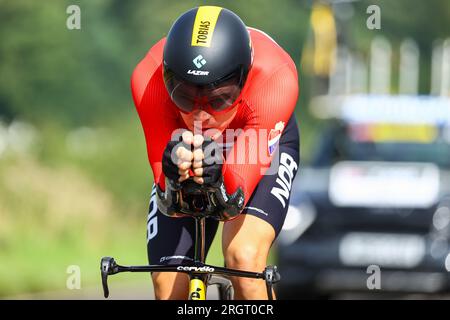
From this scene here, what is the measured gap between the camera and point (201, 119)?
5703 millimetres

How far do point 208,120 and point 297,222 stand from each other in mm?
5487

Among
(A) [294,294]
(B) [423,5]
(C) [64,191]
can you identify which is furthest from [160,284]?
(B) [423,5]

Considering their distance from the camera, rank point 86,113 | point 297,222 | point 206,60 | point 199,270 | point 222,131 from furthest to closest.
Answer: point 86,113 → point 297,222 → point 222,131 → point 206,60 → point 199,270

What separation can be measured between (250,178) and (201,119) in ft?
1.39

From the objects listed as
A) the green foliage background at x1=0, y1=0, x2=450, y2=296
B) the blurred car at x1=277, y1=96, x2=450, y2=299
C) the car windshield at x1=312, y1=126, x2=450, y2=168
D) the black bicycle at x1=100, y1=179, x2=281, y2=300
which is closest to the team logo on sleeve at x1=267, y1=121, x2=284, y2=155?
the black bicycle at x1=100, y1=179, x2=281, y2=300

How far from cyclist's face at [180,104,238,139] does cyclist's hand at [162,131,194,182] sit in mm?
545

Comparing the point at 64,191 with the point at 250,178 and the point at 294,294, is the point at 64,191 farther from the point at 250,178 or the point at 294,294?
the point at 250,178

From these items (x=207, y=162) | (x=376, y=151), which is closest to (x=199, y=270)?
(x=207, y=162)

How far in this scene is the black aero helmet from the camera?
5422mm

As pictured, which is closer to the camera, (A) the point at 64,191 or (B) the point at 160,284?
(B) the point at 160,284

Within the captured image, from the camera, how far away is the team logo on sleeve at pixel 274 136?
6039 millimetres

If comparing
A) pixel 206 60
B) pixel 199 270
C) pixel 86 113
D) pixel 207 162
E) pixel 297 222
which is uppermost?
pixel 86 113

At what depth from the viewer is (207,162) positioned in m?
5.13

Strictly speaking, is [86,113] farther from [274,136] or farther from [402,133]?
[274,136]
